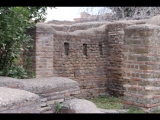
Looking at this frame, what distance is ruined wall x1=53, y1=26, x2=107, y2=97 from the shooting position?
8.29m

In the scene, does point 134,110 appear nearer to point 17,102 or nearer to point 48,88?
point 48,88

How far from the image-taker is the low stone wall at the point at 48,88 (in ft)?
16.6

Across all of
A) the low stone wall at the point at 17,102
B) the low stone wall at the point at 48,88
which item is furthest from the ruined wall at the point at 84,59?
the low stone wall at the point at 17,102

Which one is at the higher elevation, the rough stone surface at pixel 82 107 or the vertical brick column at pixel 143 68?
the vertical brick column at pixel 143 68

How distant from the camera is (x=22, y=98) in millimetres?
4180

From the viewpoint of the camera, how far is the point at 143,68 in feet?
18.7

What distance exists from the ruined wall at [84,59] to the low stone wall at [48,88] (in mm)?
2512

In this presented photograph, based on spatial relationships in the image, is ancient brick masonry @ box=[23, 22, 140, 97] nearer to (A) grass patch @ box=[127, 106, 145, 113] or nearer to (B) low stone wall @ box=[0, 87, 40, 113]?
(A) grass patch @ box=[127, 106, 145, 113]

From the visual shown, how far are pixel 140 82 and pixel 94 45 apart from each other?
373 cm

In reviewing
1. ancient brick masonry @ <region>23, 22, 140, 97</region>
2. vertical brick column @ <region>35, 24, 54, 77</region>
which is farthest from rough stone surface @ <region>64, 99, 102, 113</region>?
ancient brick masonry @ <region>23, 22, 140, 97</region>

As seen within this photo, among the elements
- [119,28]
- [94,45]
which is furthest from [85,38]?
A: [119,28]

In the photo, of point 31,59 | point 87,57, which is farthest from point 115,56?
point 31,59

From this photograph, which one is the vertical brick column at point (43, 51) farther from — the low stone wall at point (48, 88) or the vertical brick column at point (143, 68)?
the vertical brick column at point (143, 68)
